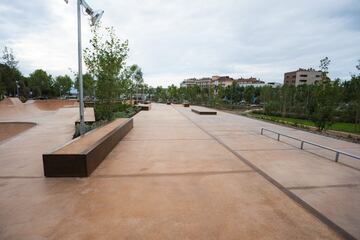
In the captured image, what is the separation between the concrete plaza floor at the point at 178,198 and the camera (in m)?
3.00

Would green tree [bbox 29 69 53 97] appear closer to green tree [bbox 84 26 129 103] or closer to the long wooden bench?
green tree [bbox 84 26 129 103]

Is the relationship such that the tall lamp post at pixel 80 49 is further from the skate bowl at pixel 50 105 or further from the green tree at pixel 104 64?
the skate bowl at pixel 50 105

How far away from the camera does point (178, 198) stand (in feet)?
12.8

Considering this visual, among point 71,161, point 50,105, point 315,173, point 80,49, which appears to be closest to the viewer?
point 71,161

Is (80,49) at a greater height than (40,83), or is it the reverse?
(40,83)

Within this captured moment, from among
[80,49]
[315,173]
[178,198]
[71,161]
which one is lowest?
[178,198]

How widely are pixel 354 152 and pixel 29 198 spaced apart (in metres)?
9.04

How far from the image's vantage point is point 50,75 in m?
75.9

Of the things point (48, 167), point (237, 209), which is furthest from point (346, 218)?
point (48, 167)

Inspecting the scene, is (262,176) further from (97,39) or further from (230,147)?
(97,39)

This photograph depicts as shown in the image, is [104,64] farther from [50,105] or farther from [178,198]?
[50,105]

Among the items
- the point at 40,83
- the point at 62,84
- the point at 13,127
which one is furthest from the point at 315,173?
the point at 62,84

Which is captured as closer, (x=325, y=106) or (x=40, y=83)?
(x=325, y=106)

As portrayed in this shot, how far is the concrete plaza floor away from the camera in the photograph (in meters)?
3.00
